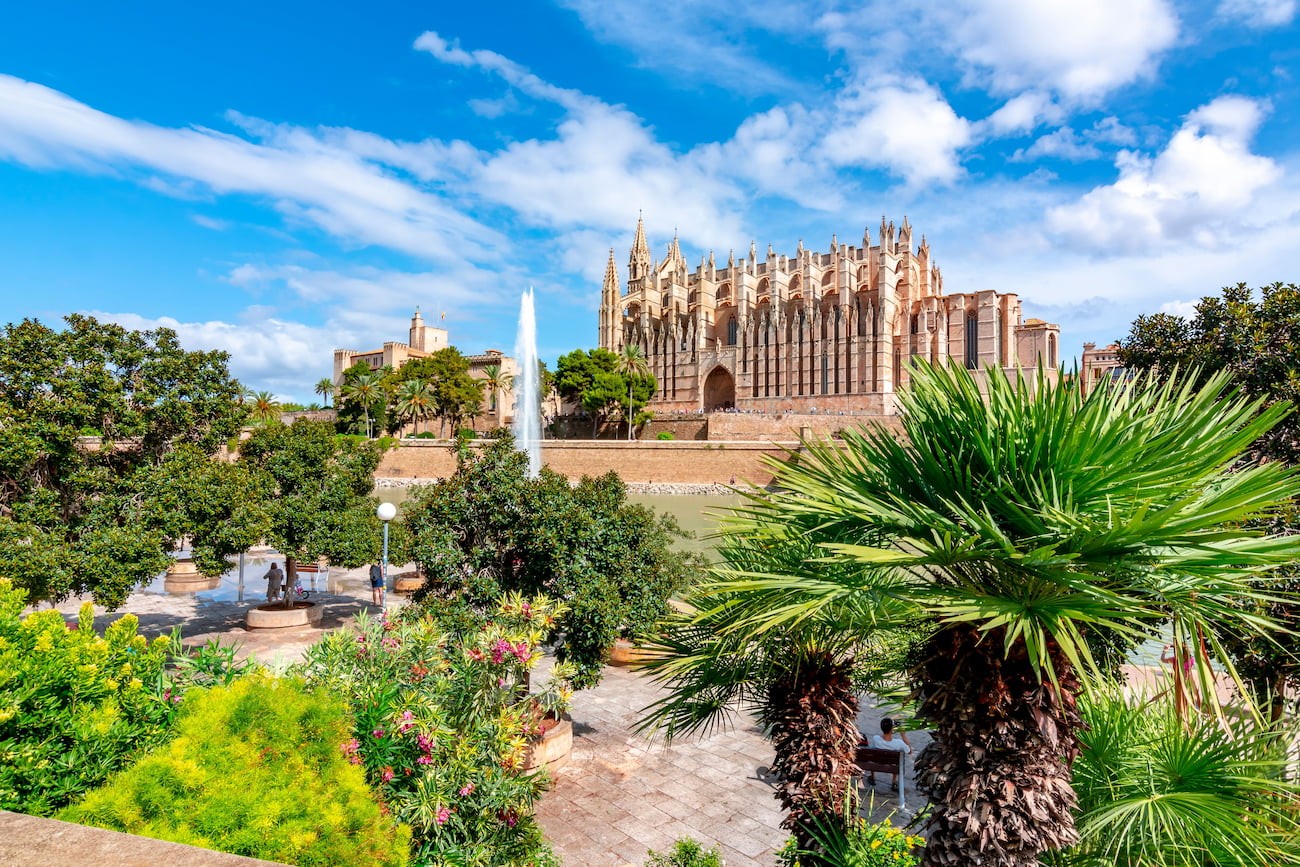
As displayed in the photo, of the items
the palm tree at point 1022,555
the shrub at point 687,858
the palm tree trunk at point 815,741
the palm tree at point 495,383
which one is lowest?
the shrub at point 687,858

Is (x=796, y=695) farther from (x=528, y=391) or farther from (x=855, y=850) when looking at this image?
(x=528, y=391)

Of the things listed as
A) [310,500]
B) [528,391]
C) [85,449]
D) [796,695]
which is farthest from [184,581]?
[528,391]

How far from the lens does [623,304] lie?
6788 cm

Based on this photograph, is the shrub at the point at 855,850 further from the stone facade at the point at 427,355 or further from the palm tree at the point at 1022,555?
the stone facade at the point at 427,355

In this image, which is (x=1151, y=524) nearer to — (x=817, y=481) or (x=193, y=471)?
(x=817, y=481)

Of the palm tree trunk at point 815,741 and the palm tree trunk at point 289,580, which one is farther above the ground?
the palm tree trunk at point 815,741

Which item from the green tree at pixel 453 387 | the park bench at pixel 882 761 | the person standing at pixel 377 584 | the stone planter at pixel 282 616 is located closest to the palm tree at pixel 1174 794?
the park bench at pixel 882 761

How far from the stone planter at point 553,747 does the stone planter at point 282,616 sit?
6520 millimetres

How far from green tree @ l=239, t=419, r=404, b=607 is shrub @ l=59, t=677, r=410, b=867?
8.28 meters

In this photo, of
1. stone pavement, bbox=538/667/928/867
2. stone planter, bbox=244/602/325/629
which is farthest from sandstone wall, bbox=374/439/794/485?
stone pavement, bbox=538/667/928/867

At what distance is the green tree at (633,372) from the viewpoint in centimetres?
5443

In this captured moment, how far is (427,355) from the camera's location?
198 ft

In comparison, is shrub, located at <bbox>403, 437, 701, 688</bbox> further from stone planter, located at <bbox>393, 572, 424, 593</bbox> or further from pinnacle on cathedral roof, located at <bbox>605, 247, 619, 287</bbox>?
pinnacle on cathedral roof, located at <bbox>605, 247, 619, 287</bbox>

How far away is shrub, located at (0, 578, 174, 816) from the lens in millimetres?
3150
